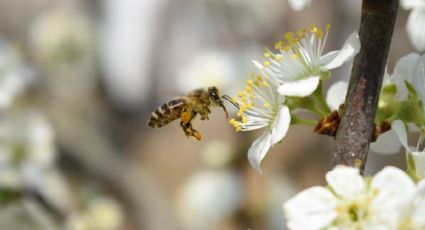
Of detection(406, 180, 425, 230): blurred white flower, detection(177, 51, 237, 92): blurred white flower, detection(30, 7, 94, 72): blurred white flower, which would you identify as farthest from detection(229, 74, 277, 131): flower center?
detection(30, 7, 94, 72): blurred white flower

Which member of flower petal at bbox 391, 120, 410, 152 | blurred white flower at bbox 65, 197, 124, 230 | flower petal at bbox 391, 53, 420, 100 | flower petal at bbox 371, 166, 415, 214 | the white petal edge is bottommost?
flower petal at bbox 371, 166, 415, 214

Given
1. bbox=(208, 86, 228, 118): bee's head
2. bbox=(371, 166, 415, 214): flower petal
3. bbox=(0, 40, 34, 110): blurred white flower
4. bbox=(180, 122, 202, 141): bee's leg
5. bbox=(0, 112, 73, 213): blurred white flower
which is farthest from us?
bbox=(0, 40, 34, 110): blurred white flower

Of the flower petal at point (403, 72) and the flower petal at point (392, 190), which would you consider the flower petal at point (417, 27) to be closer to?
the flower petal at point (403, 72)

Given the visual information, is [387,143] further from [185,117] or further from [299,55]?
[185,117]

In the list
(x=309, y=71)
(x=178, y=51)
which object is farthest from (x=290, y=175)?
(x=178, y=51)

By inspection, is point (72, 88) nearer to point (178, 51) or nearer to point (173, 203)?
point (173, 203)

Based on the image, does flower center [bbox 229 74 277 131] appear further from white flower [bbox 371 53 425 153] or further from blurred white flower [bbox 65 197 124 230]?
blurred white flower [bbox 65 197 124 230]

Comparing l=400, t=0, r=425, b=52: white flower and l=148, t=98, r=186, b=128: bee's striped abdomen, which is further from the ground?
l=148, t=98, r=186, b=128: bee's striped abdomen

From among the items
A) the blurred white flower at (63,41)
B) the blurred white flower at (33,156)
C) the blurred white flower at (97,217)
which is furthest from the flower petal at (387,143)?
the blurred white flower at (63,41)
